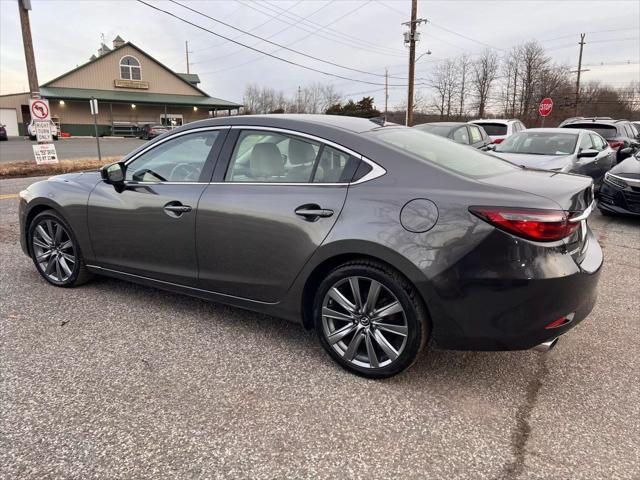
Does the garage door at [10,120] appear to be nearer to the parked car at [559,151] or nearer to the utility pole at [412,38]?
the utility pole at [412,38]

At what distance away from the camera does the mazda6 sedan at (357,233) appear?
2.44m

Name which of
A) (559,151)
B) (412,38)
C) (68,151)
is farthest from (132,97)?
(559,151)

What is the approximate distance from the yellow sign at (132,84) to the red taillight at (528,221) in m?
49.9

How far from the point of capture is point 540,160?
805 cm

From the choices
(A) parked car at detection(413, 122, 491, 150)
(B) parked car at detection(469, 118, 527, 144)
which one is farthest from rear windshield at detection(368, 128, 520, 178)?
(B) parked car at detection(469, 118, 527, 144)

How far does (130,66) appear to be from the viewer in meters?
46.2

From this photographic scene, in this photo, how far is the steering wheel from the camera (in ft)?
11.5

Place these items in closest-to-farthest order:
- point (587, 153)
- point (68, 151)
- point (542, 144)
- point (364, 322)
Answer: point (364, 322)
point (587, 153)
point (542, 144)
point (68, 151)

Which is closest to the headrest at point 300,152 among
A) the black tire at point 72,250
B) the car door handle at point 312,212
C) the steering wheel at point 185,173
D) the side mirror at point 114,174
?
the car door handle at point 312,212

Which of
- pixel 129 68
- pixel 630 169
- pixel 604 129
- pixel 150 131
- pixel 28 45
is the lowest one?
pixel 630 169

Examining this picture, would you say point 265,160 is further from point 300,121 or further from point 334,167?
point 334,167

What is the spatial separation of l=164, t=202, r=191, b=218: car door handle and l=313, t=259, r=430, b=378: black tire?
1176mm

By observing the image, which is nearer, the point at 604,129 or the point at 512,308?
the point at 512,308

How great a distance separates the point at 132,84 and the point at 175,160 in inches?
1893
